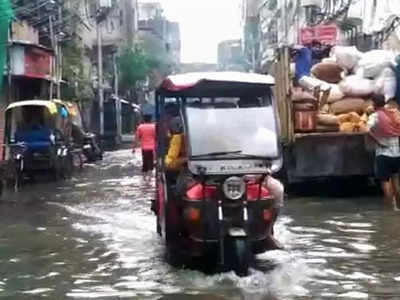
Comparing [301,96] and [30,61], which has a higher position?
[30,61]

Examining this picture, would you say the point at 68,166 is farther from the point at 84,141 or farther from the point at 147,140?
the point at 84,141

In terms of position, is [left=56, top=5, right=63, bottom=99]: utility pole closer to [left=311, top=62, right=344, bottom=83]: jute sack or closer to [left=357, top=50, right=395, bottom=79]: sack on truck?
[left=311, top=62, right=344, bottom=83]: jute sack

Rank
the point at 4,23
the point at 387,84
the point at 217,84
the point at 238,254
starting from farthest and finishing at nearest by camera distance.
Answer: the point at 4,23, the point at 387,84, the point at 217,84, the point at 238,254

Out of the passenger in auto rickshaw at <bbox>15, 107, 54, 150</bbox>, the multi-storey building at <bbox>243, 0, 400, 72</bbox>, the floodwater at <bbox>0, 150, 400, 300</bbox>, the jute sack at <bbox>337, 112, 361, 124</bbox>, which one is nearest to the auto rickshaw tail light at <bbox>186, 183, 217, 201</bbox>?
the floodwater at <bbox>0, 150, 400, 300</bbox>

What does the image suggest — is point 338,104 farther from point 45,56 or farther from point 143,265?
point 45,56

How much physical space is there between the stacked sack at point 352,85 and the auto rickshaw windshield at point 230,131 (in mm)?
5579

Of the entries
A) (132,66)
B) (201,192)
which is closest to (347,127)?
(201,192)

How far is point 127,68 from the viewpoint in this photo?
56.4 m

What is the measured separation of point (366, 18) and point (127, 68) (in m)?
30.8

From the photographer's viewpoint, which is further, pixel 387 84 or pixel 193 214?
pixel 387 84

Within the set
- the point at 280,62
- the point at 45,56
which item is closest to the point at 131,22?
the point at 45,56

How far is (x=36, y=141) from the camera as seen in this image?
20625 millimetres

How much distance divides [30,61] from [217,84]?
1839cm

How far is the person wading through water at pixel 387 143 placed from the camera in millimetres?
12523
